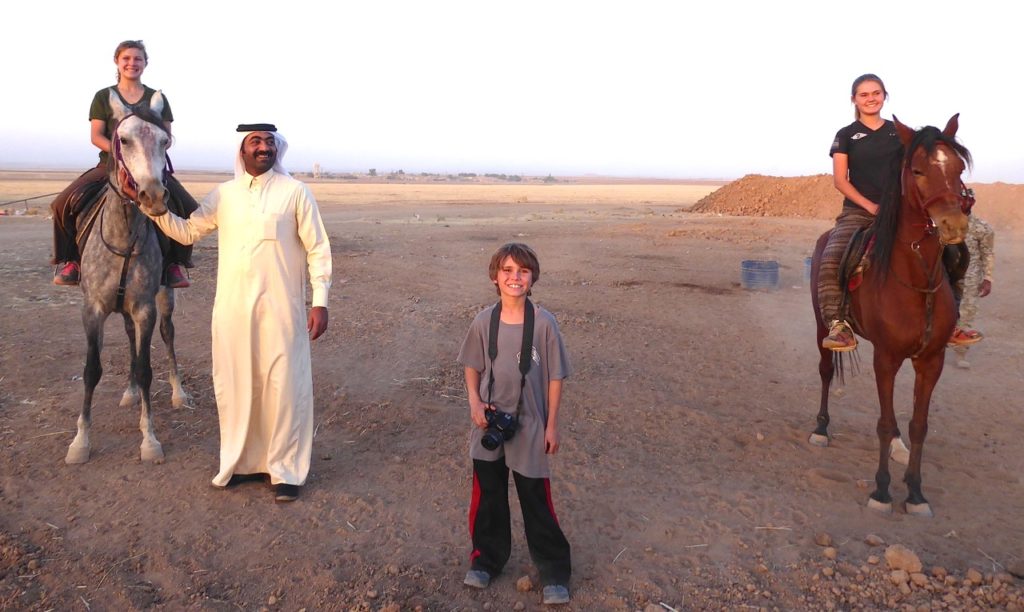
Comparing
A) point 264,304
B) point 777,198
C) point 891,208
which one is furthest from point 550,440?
point 777,198

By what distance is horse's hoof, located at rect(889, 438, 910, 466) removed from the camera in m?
5.81

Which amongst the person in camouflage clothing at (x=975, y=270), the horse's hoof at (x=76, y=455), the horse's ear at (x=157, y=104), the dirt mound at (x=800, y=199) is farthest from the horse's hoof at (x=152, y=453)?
the dirt mound at (x=800, y=199)

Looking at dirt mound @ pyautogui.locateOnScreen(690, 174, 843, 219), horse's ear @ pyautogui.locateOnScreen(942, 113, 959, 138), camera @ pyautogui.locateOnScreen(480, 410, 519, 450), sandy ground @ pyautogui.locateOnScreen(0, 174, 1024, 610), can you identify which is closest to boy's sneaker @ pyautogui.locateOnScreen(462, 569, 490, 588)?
sandy ground @ pyautogui.locateOnScreen(0, 174, 1024, 610)

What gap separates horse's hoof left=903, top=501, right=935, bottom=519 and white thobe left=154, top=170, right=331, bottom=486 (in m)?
3.88

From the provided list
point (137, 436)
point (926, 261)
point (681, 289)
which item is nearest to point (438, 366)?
point (137, 436)

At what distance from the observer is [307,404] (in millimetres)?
5008

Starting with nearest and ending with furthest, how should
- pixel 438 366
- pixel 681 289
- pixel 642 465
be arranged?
pixel 642 465, pixel 438 366, pixel 681 289

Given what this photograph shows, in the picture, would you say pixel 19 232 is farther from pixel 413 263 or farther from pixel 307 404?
pixel 307 404

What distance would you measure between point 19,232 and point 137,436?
1780 cm

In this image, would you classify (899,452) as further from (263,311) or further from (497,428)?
(263,311)

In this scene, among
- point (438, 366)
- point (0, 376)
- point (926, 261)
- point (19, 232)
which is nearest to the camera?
point (926, 261)

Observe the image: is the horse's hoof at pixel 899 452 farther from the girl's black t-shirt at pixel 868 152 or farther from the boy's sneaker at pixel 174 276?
the boy's sneaker at pixel 174 276

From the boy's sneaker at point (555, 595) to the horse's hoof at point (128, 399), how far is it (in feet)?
14.7

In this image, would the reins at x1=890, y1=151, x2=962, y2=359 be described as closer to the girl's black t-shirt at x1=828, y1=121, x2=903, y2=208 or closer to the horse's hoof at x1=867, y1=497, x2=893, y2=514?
the girl's black t-shirt at x1=828, y1=121, x2=903, y2=208
